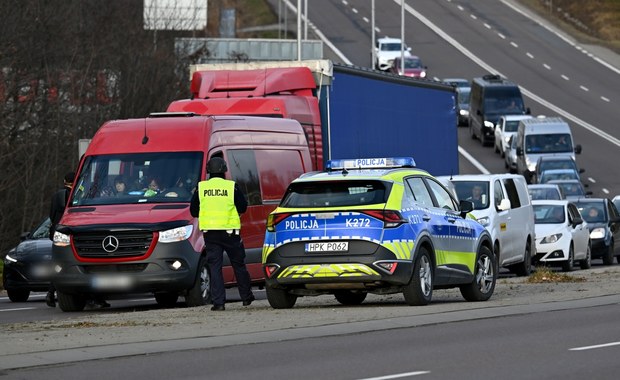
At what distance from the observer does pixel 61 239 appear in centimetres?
2067

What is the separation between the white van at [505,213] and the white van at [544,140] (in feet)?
88.3

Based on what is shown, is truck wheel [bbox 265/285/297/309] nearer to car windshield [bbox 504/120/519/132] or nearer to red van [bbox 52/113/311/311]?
red van [bbox 52/113/311/311]

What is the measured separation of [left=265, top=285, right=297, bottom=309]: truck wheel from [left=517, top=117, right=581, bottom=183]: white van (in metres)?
38.0

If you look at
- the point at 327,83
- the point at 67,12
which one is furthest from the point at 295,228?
the point at 67,12

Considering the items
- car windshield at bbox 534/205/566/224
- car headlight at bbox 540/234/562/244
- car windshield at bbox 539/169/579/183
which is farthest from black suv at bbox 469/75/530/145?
car headlight at bbox 540/234/562/244

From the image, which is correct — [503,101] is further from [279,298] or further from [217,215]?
[279,298]

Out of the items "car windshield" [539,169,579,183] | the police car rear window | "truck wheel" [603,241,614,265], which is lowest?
"truck wheel" [603,241,614,265]

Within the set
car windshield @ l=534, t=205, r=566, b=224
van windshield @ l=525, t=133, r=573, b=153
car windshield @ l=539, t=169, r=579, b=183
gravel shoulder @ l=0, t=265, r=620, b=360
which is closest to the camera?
gravel shoulder @ l=0, t=265, r=620, b=360

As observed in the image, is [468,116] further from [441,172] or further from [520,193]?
[520,193]

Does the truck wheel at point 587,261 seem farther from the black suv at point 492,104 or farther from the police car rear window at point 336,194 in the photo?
the black suv at point 492,104

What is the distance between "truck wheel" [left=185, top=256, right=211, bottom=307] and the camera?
2067 cm

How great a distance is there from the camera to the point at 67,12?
54312 millimetres

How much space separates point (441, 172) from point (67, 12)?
2341 cm

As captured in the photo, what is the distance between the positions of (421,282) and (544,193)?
21.7 m
